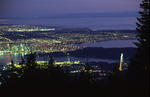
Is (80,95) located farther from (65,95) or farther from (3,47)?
(3,47)

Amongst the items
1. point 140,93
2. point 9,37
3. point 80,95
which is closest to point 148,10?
point 140,93

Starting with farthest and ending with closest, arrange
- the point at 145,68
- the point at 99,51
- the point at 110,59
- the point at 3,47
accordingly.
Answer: the point at 3,47 → the point at 99,51 → the point at 110,59 → the point at 145,68

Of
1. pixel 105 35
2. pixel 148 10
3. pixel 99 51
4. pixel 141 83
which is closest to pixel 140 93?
pixel 141 83

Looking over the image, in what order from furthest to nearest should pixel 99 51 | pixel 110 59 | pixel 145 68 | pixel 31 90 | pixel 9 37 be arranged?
pixel 9 37, pixel 99 51, pixel 110 59, pixel 145 68, pixel 31 90

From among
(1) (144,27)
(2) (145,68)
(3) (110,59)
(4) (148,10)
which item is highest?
(4) (148,10)

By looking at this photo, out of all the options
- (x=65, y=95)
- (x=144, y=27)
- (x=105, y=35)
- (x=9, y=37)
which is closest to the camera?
(x=65, y=95)

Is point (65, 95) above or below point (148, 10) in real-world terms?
below

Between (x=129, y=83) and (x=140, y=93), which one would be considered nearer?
(x=140, y=93)

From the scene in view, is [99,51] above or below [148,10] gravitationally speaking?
below

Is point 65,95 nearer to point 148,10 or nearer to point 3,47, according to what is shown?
point 148,10
